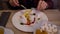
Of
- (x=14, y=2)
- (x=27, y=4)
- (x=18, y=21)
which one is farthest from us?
(x=27, y=4)

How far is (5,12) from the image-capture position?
109 cm

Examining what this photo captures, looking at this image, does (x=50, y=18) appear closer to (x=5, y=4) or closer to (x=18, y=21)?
(x=18, y=21)

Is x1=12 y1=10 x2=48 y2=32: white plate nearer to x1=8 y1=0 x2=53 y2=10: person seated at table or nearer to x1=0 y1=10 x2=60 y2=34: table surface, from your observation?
x1=0 y1=10 x2=60 y2=34: table surface

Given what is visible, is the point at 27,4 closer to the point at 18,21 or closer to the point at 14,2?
the point at 14,2

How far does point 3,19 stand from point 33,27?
0.74 feet

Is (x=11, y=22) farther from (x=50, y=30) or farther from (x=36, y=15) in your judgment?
(x=50, y=30)

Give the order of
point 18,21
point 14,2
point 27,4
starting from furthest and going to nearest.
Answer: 1. point 27,4
2. point 14,2
3. point 18,21

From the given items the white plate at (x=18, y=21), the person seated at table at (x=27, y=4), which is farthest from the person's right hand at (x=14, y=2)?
the white plate at (x=18, y=21)

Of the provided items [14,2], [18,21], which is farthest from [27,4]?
[18,21]

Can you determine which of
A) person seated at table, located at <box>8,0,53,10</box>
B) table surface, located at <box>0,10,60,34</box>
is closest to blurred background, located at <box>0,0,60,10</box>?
person seated at table, located at <box>8,0,53,10</box>

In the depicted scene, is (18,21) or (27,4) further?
(27,4)

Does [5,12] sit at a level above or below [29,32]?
above

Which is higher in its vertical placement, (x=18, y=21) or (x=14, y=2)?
(x=14, y=2)

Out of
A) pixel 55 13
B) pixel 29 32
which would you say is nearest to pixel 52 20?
pixel 55 13
